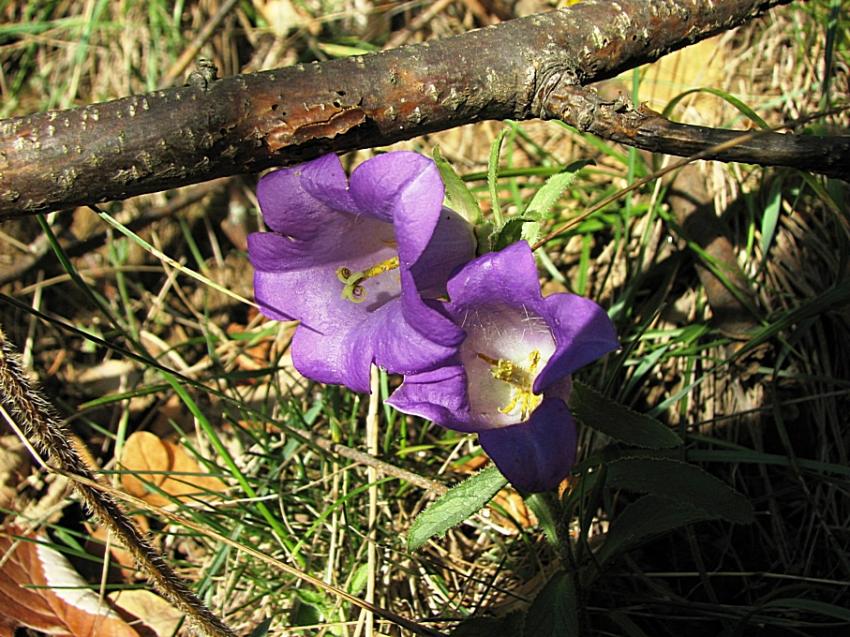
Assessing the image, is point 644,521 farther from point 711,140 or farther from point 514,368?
point 711,140

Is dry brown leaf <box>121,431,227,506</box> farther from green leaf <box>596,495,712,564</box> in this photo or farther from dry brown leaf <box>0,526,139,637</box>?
green leaf <box>596,495,712,564</box>

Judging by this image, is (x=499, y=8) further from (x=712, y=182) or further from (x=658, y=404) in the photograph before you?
(x=658, y=404)

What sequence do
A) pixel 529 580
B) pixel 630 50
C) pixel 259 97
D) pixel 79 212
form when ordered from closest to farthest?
pixel 259 97
pixel 630 50
pixel 529 580
pixel 79 212

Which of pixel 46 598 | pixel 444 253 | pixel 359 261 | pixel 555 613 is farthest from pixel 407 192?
pixel 46 598

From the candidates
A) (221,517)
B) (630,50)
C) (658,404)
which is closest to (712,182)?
(658,404)

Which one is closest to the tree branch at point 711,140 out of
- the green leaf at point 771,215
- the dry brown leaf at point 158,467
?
the green leaf at point 771,215

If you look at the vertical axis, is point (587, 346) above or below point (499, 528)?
above
